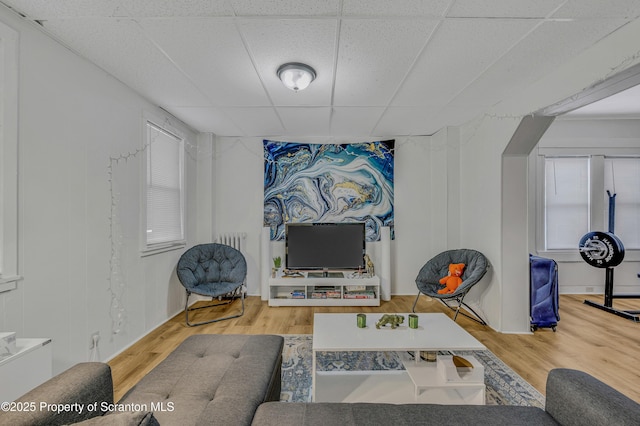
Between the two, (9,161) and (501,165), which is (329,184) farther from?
(9,161)

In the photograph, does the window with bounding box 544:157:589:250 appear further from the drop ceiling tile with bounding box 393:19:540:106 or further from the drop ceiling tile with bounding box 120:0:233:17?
the drop ceiling tile with bounding box 120:0:233:17

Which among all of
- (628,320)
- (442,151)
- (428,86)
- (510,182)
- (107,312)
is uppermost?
(428,86)

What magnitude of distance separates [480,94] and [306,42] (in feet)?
6.17

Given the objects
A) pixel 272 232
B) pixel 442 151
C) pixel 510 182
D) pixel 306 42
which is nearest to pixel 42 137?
pixel 306 42

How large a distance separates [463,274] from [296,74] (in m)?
2.83

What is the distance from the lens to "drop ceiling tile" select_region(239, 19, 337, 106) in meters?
1.87

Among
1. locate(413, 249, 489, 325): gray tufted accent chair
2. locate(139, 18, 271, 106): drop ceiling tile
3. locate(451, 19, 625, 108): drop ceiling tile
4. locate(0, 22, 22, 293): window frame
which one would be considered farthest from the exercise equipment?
locate(0, 22, 22, 293): window frame

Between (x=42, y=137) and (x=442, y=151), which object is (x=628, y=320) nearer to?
(x=442, y=151)

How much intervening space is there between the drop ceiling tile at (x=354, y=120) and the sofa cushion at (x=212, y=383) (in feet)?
8.28

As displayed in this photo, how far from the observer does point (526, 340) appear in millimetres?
2924

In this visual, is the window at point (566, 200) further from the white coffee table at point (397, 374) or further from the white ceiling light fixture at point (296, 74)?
the white ceiling light fixture at point (296, 74)

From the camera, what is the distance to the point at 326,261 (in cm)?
415

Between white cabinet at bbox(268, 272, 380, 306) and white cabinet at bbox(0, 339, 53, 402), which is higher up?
white cabinet at bbox(0, 339, 53, 402)

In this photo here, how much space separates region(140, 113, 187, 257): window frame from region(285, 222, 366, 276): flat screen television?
1363mm
